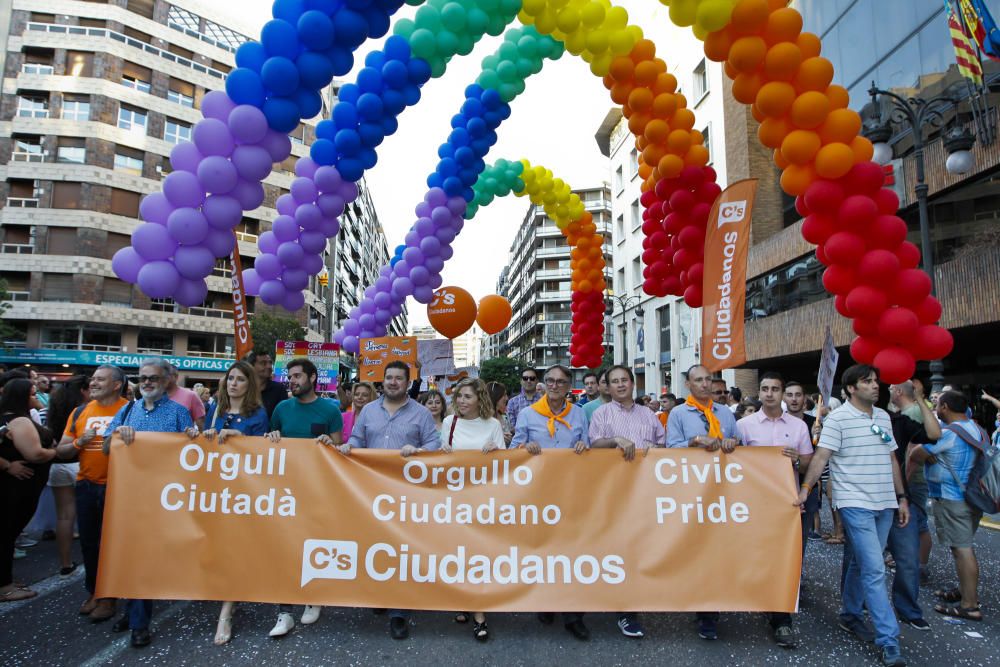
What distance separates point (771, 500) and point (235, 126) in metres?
6.00

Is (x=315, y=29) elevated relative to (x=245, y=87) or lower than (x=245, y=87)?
elevated

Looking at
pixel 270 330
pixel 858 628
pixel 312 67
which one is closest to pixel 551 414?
pixel 858 628

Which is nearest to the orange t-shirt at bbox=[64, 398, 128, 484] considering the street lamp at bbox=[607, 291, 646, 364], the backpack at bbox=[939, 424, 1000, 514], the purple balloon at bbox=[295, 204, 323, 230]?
the purple balloon at bbox=[295, 204, 323, 230]

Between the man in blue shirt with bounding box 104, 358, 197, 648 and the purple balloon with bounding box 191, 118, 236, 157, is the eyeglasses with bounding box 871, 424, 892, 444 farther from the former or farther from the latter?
the purple balloon with bounding box 191, 118, 236, 157

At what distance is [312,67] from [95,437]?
4260mm

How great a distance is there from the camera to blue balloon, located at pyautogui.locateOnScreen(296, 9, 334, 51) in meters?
6.37

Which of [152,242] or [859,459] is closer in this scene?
[859,459]

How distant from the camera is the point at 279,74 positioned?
20.8 ft

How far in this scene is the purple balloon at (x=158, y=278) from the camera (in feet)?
19.6

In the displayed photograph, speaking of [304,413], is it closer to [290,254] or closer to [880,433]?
[290,254]

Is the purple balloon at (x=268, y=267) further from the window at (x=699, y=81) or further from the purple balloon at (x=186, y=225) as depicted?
the window at (x=699, y=81)

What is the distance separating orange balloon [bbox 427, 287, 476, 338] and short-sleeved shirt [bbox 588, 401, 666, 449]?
820 centimetres

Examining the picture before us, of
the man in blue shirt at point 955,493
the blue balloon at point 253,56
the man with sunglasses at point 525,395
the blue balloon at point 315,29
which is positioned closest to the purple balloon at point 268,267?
the blue balloon at point 253,56

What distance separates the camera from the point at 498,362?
2677 inches
